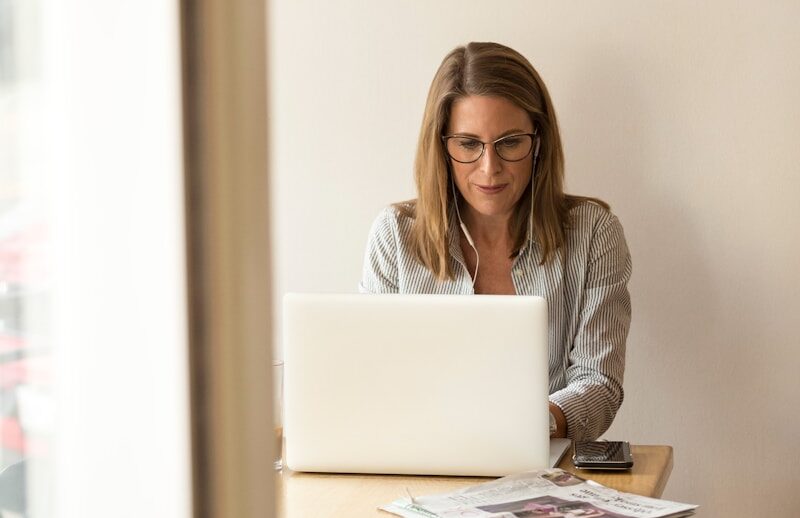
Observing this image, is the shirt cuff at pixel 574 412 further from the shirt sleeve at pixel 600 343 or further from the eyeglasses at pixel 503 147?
the eyeglasses at pixel 503 147

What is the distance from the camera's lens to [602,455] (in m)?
1.48

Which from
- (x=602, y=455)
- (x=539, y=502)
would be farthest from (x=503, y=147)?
(x=539, y=502)

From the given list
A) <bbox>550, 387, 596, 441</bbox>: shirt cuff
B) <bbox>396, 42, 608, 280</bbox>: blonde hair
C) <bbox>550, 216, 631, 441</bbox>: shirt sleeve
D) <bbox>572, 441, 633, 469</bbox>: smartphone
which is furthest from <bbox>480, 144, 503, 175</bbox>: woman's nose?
<bbox>572, 441, 633, 469</bbox>: smartphone

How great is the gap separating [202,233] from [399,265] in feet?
5.82

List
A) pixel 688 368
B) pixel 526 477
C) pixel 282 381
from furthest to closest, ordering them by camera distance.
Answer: pixel 688 368
pixel 282 381
pixel 526 477

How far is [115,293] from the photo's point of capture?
0.35m

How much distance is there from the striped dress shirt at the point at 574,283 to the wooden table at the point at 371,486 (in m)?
0.42

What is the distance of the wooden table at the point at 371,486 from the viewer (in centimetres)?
132

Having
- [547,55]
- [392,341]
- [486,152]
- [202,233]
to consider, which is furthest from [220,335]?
[547,55]

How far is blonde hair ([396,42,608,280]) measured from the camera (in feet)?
6.65

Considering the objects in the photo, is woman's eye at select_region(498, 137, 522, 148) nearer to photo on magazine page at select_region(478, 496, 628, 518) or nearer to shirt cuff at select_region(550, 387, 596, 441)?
shirt cuff at select_region(550, 387, 596, 441)

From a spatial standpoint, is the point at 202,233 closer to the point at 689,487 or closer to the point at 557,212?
the point at 557,212

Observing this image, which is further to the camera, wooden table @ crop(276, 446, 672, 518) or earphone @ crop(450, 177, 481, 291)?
earphone @ crop(450, 177, 481, 291)

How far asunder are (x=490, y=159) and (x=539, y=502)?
907mm
